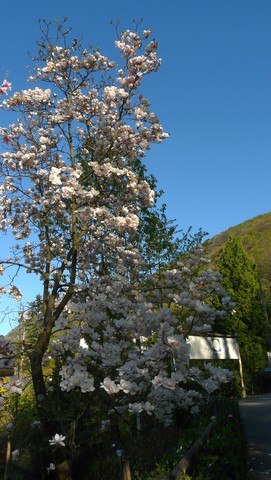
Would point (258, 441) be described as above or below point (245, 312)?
below

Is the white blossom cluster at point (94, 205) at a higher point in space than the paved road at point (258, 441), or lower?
higher

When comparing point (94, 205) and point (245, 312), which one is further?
point (245, 312)

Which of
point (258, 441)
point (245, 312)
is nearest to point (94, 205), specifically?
point (258, 441)

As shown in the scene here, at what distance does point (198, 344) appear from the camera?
1761 centimetres

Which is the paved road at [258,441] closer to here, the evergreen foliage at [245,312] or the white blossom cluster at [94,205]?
the white blossom cluster at [94,205]

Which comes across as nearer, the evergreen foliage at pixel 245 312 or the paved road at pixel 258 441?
the paved road at pixel 258 441

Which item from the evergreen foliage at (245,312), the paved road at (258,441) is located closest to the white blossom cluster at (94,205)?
the paved road at (258,441)

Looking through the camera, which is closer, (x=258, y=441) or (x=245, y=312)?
(x=258, y=441)

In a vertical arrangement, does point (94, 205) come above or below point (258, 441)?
above

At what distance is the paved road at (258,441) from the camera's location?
21.0ft

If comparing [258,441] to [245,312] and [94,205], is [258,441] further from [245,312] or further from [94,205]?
[245,312]

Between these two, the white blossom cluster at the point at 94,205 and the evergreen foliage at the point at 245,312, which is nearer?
the white blossom cluster at the point at 94,205

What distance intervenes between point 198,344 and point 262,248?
40.9m

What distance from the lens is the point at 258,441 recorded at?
28.4ft
